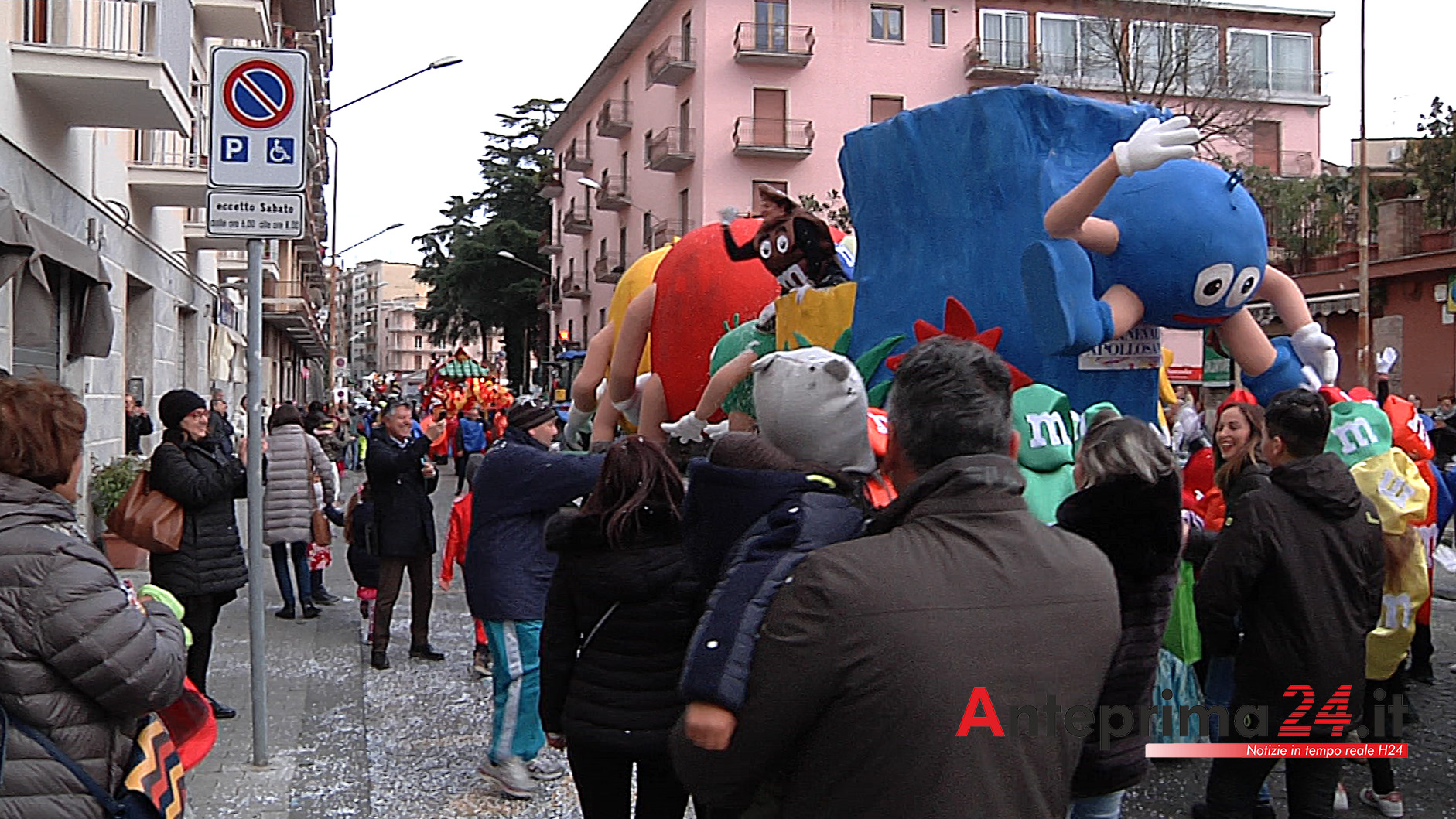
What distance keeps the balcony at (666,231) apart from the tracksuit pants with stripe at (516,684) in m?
31.9

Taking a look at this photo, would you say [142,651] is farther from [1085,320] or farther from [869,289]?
[869,289]

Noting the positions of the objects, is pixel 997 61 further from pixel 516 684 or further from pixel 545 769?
pixel 516 684

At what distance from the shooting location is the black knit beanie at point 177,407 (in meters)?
6.23

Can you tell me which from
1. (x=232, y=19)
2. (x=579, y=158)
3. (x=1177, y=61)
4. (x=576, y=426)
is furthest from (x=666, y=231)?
(x=576, y=426)

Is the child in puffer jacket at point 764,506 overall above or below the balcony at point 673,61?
below

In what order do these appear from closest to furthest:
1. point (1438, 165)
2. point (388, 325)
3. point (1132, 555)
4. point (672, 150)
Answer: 1. point (1132, 555)
2. point (1438, 165)
3. point (672, 150)
4. point (388, 325)

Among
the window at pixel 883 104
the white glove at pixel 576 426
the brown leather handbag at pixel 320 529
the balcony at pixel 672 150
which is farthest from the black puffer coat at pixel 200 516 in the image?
the window at pixel 883 104

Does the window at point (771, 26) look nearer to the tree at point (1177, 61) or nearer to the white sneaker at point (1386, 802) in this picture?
the tree at point (1177, 61)

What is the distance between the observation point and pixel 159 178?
14195 millimetres

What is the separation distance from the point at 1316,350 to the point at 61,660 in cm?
556

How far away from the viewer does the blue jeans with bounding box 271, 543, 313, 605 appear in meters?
9.49

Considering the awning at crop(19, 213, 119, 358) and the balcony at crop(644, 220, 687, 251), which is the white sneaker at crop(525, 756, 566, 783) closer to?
the awning at crop(19, 213, 119, 358)

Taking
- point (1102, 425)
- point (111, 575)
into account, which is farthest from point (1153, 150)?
point (111, 575)

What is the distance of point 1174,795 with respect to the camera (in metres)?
5.59
